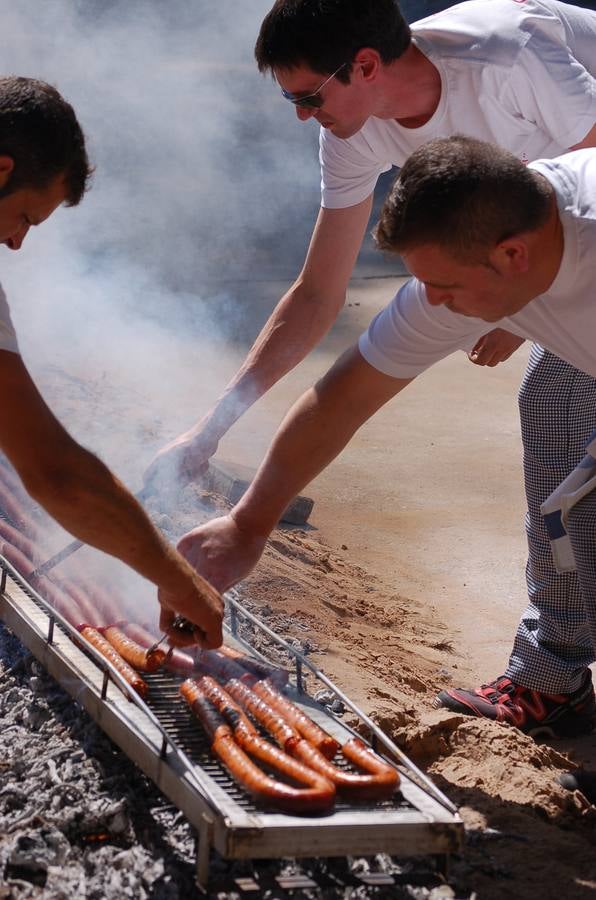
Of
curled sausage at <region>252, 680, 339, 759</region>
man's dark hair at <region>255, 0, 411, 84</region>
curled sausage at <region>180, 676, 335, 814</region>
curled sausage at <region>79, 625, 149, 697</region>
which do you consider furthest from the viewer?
man's dark hair at <region>255, 0, 411, 84</region>

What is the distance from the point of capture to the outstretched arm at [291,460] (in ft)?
11.4

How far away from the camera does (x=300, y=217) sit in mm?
16484

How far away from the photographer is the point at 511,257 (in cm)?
297

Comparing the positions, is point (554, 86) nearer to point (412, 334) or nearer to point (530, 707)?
point (412, 334)

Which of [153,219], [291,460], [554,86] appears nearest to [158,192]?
[153,219]

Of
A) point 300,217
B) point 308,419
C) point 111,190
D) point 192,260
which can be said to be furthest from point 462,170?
point 300,217

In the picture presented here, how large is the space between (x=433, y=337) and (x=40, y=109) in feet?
4.20

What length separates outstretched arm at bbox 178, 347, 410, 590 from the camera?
349cm

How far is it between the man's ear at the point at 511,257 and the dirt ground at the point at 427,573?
5.47ft

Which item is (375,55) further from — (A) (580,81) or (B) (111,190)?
(B) (111,190)

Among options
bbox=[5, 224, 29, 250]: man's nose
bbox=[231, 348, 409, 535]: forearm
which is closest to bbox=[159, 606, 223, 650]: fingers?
bbox=[231, 348, 409, 535]: forearm

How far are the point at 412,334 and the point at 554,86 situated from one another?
1003 mm

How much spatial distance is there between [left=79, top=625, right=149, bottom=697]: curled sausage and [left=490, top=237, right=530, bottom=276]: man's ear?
5.36 feet

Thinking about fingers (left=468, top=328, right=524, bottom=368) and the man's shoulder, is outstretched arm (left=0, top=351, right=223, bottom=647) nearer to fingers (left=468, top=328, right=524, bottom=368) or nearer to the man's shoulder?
fingers (left=468, top=328, right=524, bottom=368)
